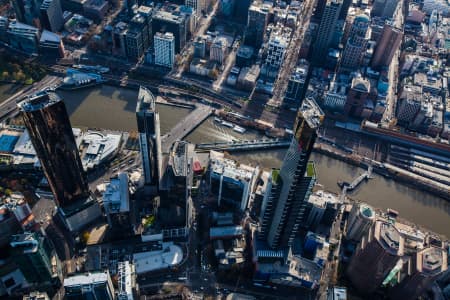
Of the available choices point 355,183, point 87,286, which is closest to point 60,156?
point 87,286

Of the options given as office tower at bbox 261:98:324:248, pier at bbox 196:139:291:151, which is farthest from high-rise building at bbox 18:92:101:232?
office tower at bbox 261:98:324:248

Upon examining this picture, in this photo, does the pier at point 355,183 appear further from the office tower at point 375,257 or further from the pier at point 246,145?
the office tower at point 375,257

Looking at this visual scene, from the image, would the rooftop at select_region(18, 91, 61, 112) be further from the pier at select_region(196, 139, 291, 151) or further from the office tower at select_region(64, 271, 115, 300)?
the pier at select_region(196, 139, 291, 151)

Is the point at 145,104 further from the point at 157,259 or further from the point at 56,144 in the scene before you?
the point at 157,259

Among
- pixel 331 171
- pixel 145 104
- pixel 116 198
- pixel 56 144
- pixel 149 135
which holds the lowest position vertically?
pixel 331 171

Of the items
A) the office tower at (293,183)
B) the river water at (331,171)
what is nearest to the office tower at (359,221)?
the river water at (331,171)

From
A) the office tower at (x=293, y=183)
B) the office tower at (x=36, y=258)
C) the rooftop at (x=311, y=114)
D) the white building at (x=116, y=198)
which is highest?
the rooftop at (x=311, y=114)

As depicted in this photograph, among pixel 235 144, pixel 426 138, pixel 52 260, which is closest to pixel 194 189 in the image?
pixel 235 144
